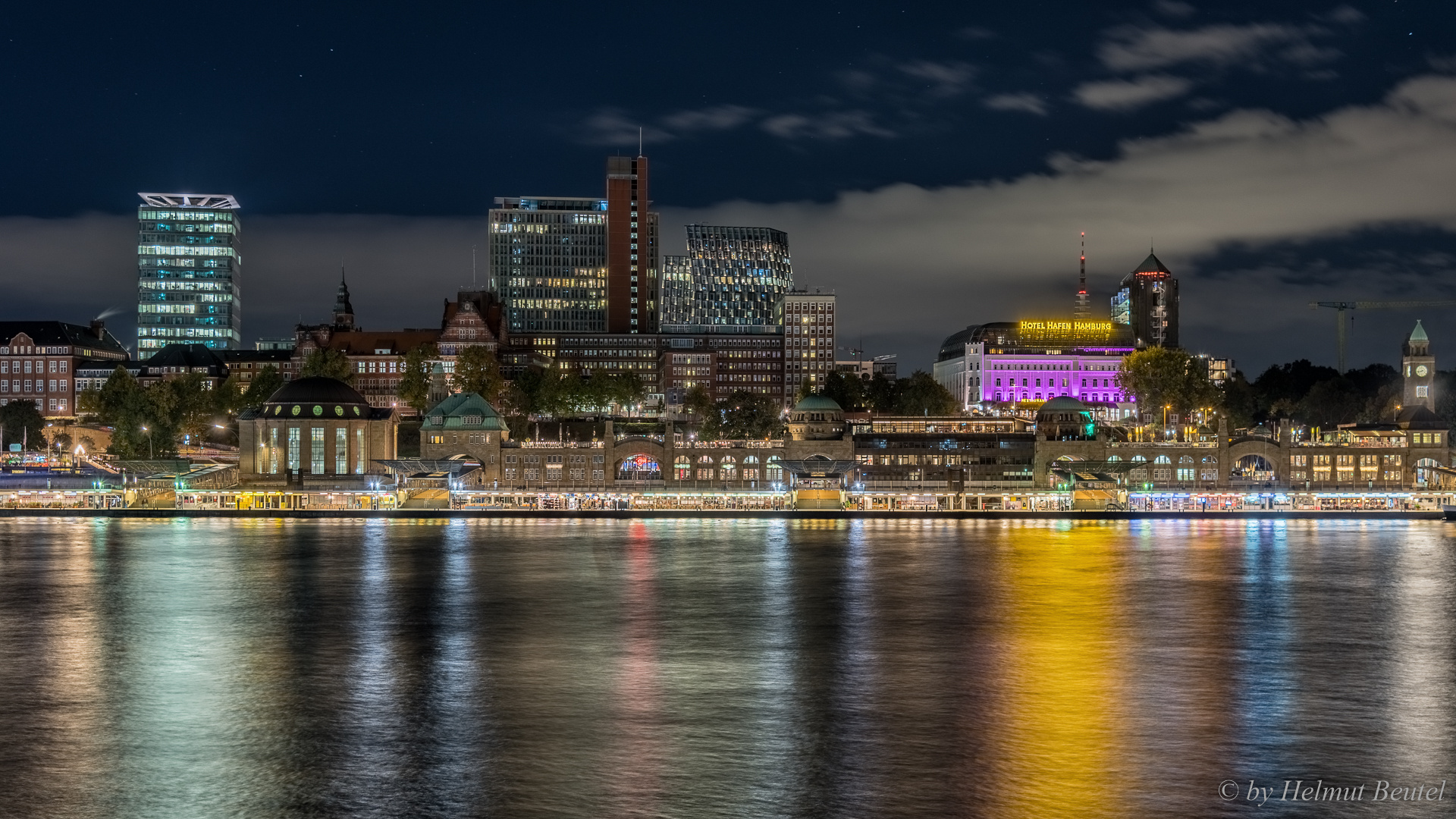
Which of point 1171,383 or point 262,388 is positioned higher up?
point 262,388

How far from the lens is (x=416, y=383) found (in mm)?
188500

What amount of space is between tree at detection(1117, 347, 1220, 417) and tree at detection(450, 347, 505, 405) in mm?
88416

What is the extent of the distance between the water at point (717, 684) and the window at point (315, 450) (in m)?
55.5

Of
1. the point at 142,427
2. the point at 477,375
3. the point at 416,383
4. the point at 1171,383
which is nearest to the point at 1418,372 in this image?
the point at 1171,383

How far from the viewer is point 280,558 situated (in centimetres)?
8150

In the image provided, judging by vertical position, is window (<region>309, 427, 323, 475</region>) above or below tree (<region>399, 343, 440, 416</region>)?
below

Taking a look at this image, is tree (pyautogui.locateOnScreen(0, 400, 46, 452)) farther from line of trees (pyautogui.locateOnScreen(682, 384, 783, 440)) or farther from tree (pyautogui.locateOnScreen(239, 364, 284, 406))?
line of trees (pyautogui.locateOnScreen(682, 384, 783, 440))

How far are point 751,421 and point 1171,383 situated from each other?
2234 inches

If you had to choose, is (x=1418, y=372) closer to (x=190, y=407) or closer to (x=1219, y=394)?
(x=1219, y=394)

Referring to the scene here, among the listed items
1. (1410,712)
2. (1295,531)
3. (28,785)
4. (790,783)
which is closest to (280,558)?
(28,785)

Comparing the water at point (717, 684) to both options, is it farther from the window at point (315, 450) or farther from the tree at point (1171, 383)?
the tree at point (1171, 383)

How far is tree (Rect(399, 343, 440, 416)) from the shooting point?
18825 cm

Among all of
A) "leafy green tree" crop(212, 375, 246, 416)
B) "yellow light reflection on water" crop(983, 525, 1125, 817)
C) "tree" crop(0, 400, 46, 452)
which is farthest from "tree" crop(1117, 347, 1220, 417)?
"tree" crop(0, 400, 46, 452)

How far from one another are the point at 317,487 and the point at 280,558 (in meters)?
54.7
